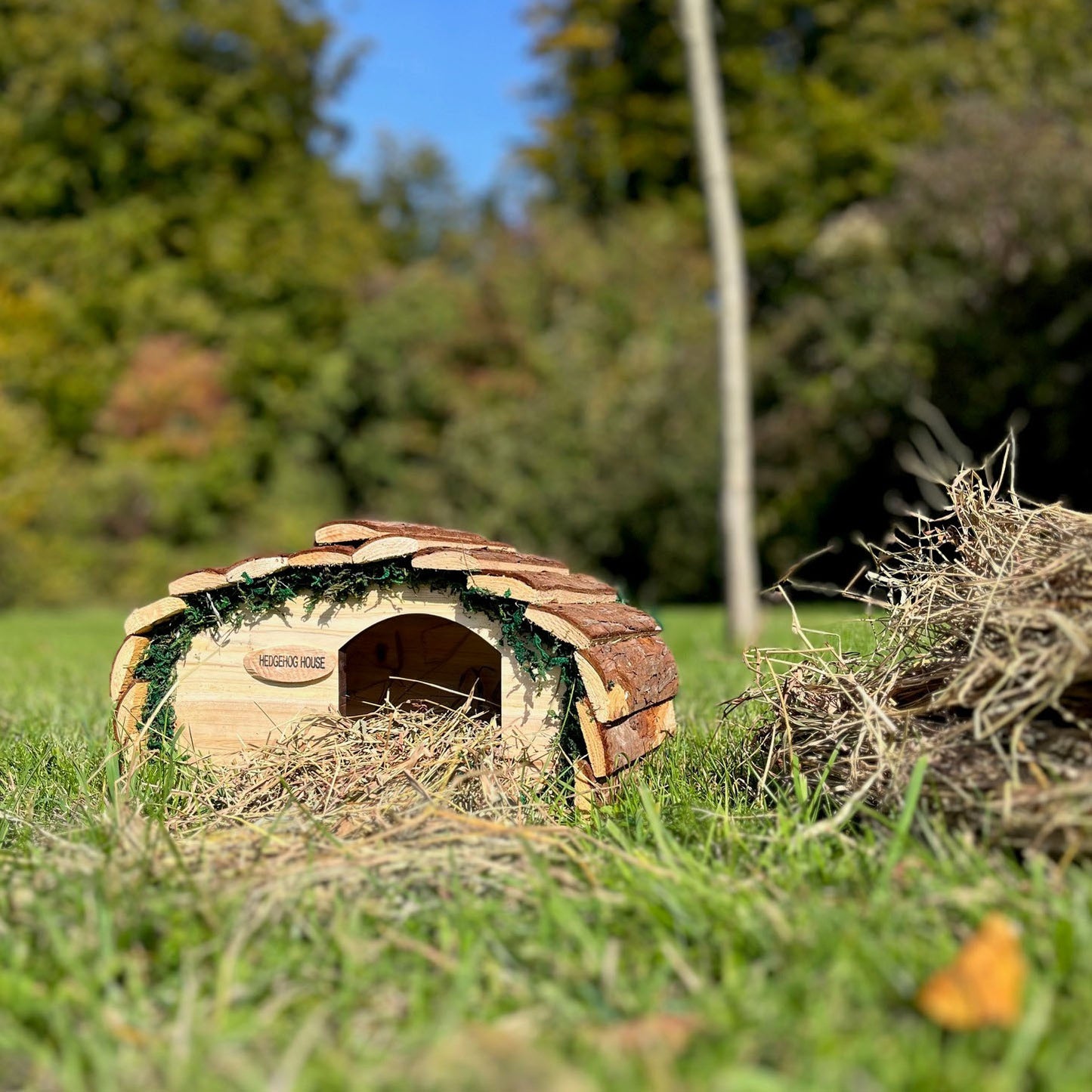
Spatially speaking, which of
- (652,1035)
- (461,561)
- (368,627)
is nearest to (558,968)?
(652,1035)

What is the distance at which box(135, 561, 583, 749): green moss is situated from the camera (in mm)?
3025

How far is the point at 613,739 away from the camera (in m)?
2.91

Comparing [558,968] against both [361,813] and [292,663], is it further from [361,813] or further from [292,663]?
[292,663]

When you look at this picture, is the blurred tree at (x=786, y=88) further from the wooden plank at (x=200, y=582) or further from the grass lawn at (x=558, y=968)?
the grass lawn at (x=558, y=968)

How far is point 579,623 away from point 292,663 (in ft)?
3.08

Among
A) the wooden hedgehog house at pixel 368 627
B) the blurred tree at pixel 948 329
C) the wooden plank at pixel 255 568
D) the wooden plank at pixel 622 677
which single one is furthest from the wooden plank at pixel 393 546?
the blurred tree at pixel 948 329

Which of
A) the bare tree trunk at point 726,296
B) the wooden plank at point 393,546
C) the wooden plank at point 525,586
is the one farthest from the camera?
the bare tree trunk at point 726,296

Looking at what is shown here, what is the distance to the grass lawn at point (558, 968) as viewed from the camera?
A: 1.40 metres

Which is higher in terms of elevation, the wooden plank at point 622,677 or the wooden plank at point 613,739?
the wooden plank at point 622,677

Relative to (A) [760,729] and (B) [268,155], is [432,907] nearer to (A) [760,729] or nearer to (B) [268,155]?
(A) [760,729]

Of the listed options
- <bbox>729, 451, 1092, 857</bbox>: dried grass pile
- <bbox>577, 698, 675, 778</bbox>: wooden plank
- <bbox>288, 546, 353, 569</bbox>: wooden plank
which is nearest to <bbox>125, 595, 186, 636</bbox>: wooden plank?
<bbox>288, 546, 353, 569</bbox>: wooden plank

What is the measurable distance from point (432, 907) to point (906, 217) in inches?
586

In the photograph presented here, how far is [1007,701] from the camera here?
2387mm

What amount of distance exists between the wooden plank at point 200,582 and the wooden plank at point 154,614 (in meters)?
0.03
